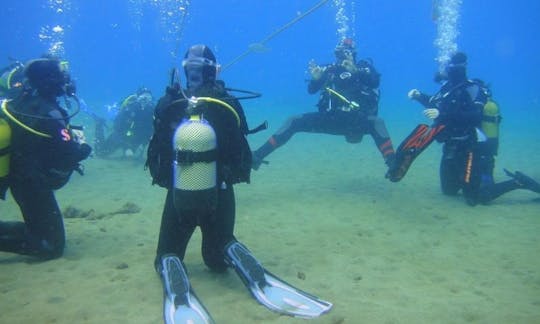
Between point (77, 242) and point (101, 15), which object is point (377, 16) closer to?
point (101, 15)

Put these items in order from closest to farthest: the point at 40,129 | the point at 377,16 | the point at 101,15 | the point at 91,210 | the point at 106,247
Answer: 1. the point at 40,129
2. the point at 106,247
3. the point at 91,210
4. the point at 101,15
5. the point at 377,16

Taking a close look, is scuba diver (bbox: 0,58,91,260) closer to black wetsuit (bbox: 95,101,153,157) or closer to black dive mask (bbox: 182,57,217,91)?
black dive mask (bbox: 182,57,217,91)

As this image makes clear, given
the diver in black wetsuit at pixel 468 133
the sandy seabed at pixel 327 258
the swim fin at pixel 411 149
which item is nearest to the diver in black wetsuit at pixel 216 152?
the sandy seabed at pixel 327 258

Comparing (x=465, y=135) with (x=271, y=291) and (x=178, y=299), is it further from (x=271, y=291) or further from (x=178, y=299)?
(x=178, y=299)

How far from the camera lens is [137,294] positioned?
14.0 ft

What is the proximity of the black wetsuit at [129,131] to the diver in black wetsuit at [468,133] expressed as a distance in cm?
839

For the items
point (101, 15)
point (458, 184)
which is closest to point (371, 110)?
point (458, 184)

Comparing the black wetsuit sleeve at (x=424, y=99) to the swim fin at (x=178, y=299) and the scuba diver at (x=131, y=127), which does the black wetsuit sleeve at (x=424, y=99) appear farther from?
the scuba diver at (x=131, y=127)

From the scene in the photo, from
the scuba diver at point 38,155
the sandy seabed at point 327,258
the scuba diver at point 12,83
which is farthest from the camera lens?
the scuba diver at point 12,83

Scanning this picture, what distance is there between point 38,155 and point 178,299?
2627mm

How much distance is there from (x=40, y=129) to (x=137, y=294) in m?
2.24

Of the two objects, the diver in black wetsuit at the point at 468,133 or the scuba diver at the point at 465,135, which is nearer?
the scuba diver at the point at 465,135

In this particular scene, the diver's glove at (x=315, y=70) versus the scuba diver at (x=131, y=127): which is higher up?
the diver's glove at (x=315, y=70)

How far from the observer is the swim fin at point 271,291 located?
150 inches
